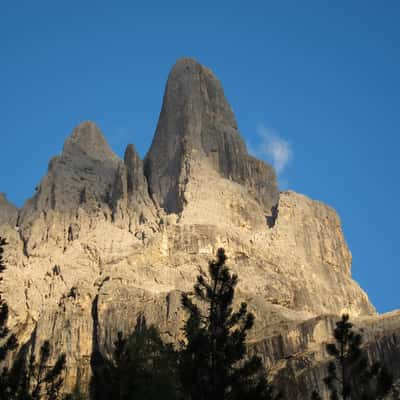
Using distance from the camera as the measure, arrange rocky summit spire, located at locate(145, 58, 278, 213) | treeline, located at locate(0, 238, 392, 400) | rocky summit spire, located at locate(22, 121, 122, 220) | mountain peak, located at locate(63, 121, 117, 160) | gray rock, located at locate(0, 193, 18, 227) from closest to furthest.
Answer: treeline, located at locate(0, 238, 392, 400)
rocky summit spire, located at locate(22, 121, 122, 220)
gray rock, located at locate(0, 193, 18, 227)
rocky summit spire, located at locate(145, 58, 278, 213)
mountain peak, located at locate(63, 121, 117, 160)

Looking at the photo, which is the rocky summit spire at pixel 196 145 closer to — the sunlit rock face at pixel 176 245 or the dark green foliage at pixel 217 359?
the sunlit rock face at pixel 176 245

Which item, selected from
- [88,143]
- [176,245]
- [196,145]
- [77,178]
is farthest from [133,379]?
[88,143]

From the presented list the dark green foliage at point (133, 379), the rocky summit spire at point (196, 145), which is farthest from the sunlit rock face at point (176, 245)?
the dark green foliage at point (133, 379)

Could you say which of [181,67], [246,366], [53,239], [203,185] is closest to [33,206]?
[53,239]

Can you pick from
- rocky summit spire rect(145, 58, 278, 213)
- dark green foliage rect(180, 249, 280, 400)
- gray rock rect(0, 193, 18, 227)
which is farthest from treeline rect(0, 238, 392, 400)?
gray rock rect(0, 193, 18, 227)

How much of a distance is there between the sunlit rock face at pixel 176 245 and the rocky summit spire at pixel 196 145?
0.11 m

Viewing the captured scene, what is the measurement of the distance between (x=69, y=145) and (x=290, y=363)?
36981 millimetres

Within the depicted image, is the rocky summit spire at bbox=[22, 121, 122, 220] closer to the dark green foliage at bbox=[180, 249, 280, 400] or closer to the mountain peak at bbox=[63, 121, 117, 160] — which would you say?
the mountain peak at bbox=[63, 121, 117, 160]

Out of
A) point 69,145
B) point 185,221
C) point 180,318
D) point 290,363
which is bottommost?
point 290,363

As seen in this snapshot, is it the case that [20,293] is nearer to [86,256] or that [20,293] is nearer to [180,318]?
[86,256]

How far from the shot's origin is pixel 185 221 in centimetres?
7425

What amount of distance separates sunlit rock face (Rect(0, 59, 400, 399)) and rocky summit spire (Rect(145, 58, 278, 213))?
113 millimetres

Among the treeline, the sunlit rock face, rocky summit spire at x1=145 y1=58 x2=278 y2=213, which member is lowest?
the treeline

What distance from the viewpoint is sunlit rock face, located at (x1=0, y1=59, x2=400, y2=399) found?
62688 millimetres
